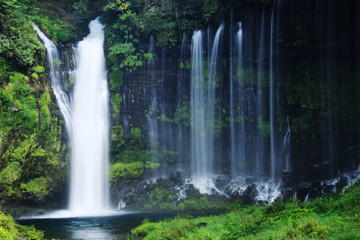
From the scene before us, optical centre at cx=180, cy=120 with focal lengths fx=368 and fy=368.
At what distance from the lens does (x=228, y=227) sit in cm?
1212

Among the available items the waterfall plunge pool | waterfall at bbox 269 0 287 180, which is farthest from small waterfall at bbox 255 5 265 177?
the waterfall plunge pool

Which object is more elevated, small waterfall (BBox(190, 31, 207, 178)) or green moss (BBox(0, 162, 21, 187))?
small waterfall (BBox(190, 31, 207, 178))

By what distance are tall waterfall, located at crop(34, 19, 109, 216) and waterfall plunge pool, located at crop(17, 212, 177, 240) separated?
2.21 m

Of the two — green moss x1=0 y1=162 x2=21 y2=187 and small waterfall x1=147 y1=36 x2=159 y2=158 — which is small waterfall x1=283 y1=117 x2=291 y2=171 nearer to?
small waterfall x1=147 y1=36 x2=159 y2=158

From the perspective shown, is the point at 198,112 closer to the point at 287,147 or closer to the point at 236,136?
the point at 236,136

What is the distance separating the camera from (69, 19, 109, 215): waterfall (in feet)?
70.1

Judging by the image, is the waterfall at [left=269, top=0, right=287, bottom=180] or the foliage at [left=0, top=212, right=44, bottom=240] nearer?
the foliage at [left=0, top=212, right=44, bottom=240]

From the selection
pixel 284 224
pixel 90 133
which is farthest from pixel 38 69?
pixel 284 224

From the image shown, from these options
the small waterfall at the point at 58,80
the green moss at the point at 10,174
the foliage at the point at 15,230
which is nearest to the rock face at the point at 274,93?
the small waterfall at the point at 58,80

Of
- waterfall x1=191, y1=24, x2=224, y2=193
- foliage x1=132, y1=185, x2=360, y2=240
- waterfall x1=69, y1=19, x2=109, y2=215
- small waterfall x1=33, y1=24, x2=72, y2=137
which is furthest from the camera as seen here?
waterfall x1=191, y1=24, x2=224, y2=193

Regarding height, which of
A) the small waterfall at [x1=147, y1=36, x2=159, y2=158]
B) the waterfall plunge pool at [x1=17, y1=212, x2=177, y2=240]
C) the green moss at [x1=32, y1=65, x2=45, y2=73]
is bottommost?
the waterfall plunge pool at [x1=17, y1=212, x2=177, y2=240]

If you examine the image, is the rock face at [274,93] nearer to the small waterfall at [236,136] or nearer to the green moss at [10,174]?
the small waterfall at [236,136]

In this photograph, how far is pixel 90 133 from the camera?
22453 mm

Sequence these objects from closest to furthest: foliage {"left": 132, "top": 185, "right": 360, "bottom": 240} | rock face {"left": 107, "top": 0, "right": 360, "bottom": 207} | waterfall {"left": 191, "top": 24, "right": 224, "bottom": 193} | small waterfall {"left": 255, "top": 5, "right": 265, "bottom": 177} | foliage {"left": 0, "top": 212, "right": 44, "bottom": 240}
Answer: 1. foliage {"left": 132, "top": 185, "right": 360, "bottom": 240}
2. foliage {"left": 0, "top": 212, "right": 44, "bottom": 240}
3. rock face {"left": 107, "top": 0, "right": 360, "bottom": 207}
4. small waterfall {"left": 255, "top": 5, "right": 265, "bottom": 177}
5. waterfall {"left": 191, "top": 24, "right": 224, "bottom": 193}
